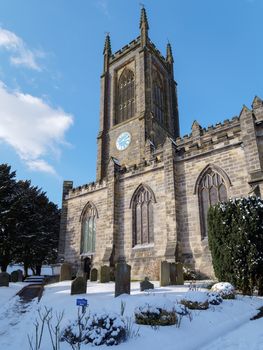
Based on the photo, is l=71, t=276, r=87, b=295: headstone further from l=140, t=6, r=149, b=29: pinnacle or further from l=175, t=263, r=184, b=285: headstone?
l=140, t=6, r=149, b=29: pinnacle

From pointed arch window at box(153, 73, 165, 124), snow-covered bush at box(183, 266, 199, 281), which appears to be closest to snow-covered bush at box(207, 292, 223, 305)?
snow-covered bush at box(183, 266, 199, 281)

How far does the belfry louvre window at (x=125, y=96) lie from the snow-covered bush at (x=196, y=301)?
90.8ft

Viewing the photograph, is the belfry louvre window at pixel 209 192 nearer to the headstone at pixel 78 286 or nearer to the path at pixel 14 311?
the headstone at pixel 78 286

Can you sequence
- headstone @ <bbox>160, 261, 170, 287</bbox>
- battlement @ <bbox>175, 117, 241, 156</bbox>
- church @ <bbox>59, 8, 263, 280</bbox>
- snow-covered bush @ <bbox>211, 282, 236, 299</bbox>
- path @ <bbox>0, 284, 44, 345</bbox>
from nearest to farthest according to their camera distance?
1. path @ <bbox>0, 284, 44, 345</bbox>
2. snow-covered bush @ <bbox>211, 282, 236, 299</bbox>
3. headstone @ <bbox>160, 261, 170, 287</bbox>
4. church @ <bbox>59, 8, 263, 280</bbox>
5. battlement @ <bbox>175, 117, 241, 156</bbox>

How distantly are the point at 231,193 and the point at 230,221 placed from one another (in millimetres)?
5548

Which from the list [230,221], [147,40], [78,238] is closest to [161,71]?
[147,40]

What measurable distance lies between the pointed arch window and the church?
2.37 meters

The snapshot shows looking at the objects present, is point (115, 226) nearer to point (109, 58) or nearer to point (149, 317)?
point (149, 317)

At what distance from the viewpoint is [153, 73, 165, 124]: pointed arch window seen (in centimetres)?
3472

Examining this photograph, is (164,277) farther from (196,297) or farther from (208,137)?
(208,137)

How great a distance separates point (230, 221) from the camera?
11109 millimetres

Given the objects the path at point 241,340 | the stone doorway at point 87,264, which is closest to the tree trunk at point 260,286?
the path at point 241,340

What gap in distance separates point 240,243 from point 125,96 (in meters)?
28.9

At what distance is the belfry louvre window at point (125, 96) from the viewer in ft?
114
